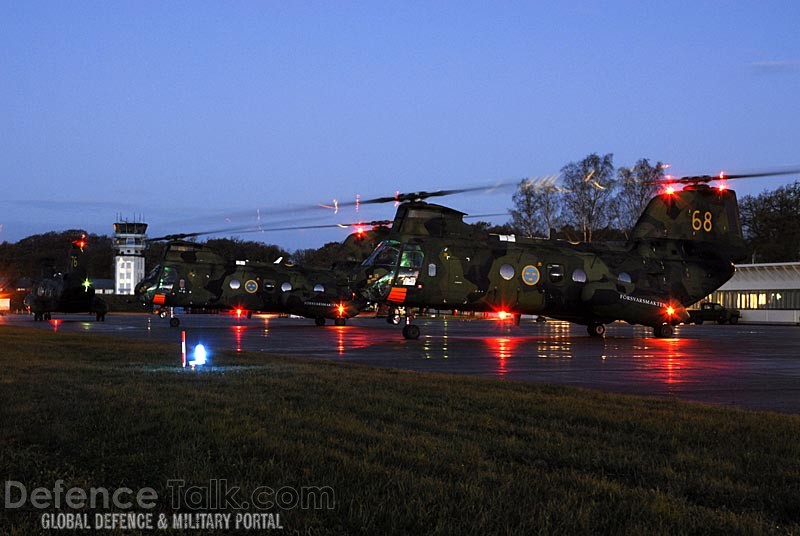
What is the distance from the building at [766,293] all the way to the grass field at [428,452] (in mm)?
64007

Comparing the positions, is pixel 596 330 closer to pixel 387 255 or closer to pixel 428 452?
pixel 387 255

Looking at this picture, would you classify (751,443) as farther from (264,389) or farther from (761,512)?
(264,389)

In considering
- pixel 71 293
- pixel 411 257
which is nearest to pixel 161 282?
pixel 71 293

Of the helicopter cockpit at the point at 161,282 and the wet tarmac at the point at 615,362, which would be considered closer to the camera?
the wet tarmac at the point at 615,362

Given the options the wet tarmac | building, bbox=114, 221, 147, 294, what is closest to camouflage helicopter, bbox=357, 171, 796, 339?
the wet tarmac

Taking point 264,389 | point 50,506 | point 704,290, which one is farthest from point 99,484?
point 704,290

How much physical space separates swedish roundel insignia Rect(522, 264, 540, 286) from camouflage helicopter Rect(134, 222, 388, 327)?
13.2 m

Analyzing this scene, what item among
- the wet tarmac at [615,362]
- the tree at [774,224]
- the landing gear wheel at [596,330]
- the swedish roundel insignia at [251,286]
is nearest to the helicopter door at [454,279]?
the wet tarmac at [615,362]

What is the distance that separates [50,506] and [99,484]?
0.61m

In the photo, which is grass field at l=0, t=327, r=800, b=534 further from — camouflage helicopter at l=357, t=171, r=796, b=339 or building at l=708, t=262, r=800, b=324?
building at l=708, t=262, r=800, b=324

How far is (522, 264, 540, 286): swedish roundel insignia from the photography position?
98.4 feet

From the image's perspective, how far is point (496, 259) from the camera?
29.6 metres

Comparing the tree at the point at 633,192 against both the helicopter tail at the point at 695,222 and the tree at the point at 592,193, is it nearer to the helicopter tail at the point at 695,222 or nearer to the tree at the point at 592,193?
the tree at the point at 592,193

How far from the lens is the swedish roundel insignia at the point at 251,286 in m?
43.2
